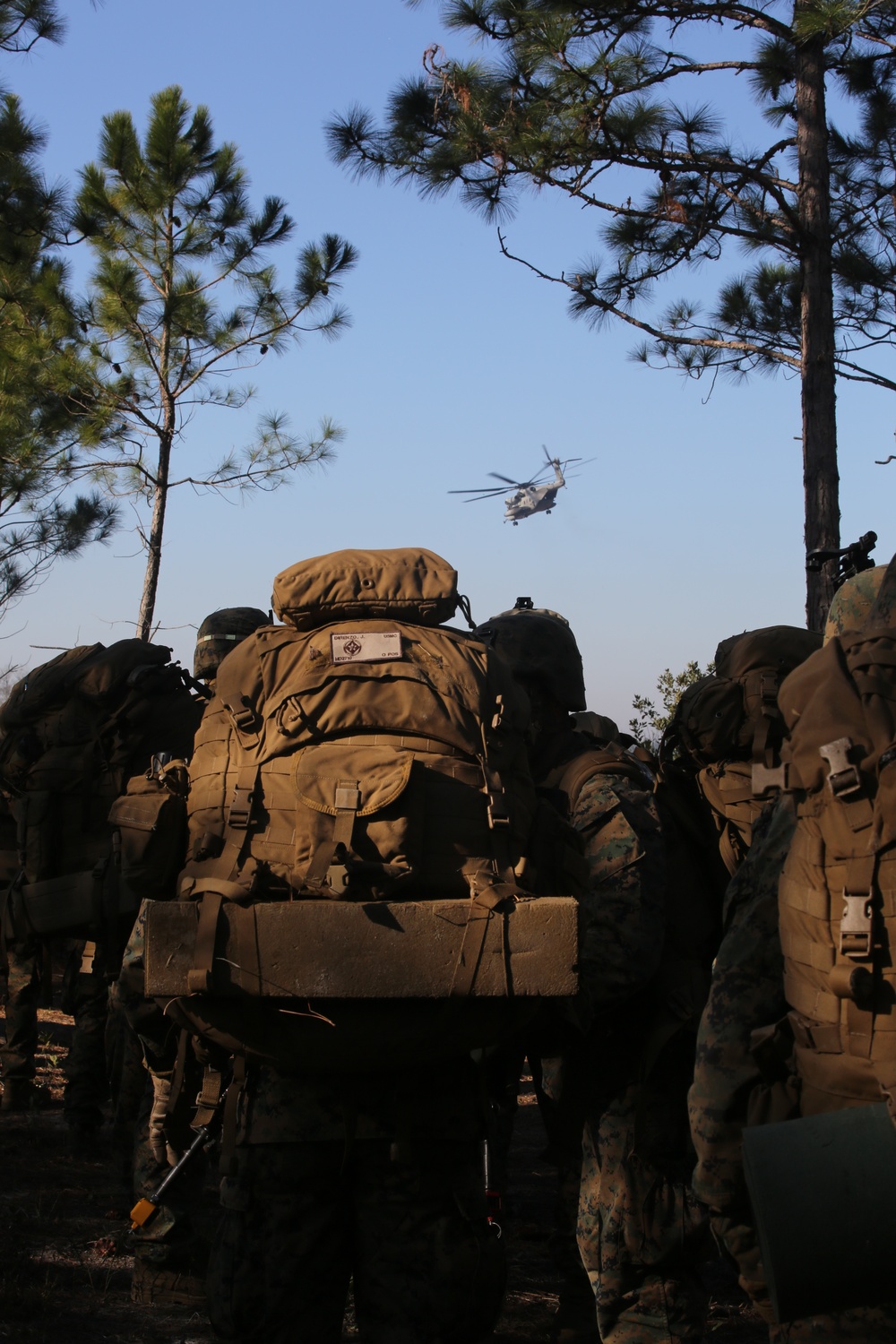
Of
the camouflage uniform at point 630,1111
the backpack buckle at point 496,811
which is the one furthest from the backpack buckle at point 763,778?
the backpack buckle at point 496,811

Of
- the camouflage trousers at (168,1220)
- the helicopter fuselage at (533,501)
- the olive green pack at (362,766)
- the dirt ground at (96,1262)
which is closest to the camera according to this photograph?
the olive green pack at (362,766)

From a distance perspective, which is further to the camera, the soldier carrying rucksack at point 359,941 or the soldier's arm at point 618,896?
the soldier's arm at point 618,896

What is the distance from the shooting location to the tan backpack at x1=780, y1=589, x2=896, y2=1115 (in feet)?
8.13

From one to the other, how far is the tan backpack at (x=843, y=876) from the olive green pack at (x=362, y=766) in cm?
65

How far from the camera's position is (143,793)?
10.8ft

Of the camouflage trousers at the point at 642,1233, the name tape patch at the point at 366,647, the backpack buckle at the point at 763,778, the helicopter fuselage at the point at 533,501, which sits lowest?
the camouflage trousers at the point at 642,1233

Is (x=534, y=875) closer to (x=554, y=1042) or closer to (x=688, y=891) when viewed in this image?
(x=554, y=1042)

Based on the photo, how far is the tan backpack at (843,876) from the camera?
2.48 metres

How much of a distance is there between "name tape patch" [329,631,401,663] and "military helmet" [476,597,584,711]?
1.41m

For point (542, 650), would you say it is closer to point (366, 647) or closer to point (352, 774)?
point (366, 647)

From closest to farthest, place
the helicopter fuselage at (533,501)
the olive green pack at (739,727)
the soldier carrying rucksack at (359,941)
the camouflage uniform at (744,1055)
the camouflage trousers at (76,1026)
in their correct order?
the camouflage uniform at (744,1055) < the soldier carrying rucksack at (359,941) < the olive green pack at (739,727) < the camouflage trousers at (76,1026) < the helicopter fuselage at (533,501)

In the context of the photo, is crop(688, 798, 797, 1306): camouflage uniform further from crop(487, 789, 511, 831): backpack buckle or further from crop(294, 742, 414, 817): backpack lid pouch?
crop(294, 742, 414, 817): backpack lid pouch

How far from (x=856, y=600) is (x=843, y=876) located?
905mm

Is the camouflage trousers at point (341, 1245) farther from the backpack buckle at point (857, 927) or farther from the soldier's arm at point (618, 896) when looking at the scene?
the backpack buckle at point (857, 927)
